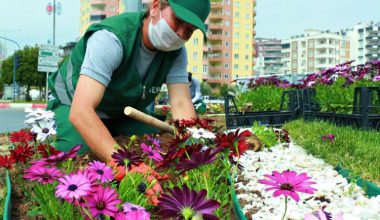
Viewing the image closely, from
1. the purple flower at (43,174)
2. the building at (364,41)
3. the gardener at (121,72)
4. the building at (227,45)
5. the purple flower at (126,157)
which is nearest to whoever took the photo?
the purple flower at (43,174)

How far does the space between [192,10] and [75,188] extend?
1535mm

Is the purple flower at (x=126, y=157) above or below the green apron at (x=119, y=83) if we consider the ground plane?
below

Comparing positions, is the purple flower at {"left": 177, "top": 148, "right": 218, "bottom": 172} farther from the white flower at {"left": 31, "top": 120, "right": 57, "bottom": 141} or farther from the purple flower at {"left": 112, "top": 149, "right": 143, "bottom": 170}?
the white flower at {"left": 31, "top": 120, "right": 57, "bottom": 141}

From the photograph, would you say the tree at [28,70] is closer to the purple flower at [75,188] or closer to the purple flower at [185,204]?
the purple flower at [75,188]

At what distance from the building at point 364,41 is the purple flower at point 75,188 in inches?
5618

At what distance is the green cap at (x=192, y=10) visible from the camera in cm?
252

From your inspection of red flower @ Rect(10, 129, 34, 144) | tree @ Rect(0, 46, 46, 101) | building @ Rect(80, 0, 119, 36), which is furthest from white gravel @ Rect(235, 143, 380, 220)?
building @ Rect(80, 0, 119, 36)

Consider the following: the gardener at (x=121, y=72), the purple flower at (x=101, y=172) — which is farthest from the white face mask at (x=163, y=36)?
the purple flower at (x=101, y=172)

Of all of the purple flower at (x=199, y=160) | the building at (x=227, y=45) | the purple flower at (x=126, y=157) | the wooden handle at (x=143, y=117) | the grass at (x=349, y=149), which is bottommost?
the grass at (x=349, y=149)

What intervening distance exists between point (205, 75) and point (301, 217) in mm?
80502

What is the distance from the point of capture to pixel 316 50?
129 metres

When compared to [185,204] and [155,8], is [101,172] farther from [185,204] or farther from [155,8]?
[155,8]

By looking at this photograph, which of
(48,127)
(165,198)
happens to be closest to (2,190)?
(48,127)

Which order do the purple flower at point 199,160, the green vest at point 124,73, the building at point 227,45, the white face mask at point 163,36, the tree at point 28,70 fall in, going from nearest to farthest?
the purple flower at point 199,160 → the white face mask at point 163,36 → the green vest at point 124,73 → the tree at point 28,70 → the building at point 227,45
